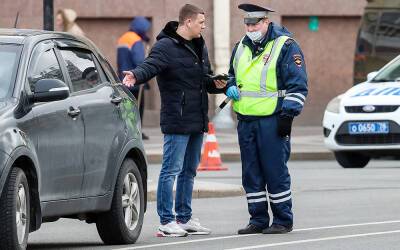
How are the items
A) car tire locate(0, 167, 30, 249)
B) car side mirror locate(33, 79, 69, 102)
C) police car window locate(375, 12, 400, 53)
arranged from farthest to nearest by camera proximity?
1. police car window locate(375, 12, 400, 53)
2. car side mirror locate(33, 79, 69, 102)
3. car tire locate(0, 167, 30, 249)

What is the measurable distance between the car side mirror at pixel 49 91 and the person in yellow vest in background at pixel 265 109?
7.69 ft

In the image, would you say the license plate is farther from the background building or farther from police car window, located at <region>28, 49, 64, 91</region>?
the background building

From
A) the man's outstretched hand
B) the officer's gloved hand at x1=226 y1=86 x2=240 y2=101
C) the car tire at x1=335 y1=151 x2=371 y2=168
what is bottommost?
the car tire at x1=335 y1=151 x2=371 y2=168

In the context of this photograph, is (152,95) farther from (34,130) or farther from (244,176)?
(34,130)

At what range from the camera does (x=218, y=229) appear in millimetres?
13086

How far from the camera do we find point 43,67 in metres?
11.0

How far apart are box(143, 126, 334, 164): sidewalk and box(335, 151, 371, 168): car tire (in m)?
2.39

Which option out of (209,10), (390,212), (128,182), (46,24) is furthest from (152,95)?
(128,182)

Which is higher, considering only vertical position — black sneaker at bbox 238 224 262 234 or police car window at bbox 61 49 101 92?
police car window at bbox 61 49 101 92

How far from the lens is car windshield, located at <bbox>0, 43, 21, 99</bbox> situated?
410 inches

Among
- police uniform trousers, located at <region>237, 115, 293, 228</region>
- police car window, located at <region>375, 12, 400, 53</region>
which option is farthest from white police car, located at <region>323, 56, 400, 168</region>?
police uniform trousers, located at <region>237, 115, 293, 228</region>

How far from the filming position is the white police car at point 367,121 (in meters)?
20.0

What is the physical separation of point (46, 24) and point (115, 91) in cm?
560

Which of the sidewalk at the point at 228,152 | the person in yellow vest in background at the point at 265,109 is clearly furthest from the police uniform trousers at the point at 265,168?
the sidewalk at the point at 228,152
